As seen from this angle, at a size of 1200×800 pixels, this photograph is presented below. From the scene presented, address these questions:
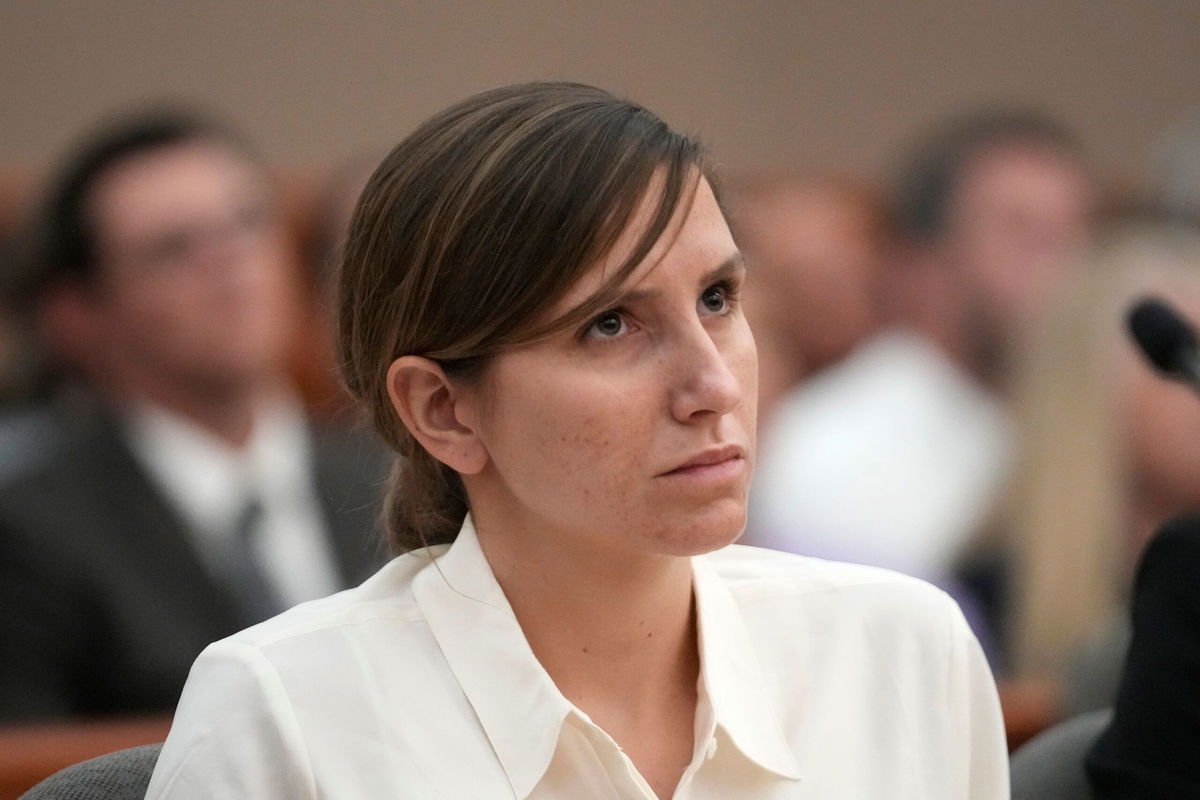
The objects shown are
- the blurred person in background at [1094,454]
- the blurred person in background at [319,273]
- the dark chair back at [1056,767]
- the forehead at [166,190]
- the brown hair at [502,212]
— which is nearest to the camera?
the brown hair at [502,212]

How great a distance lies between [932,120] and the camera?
694 centimetres

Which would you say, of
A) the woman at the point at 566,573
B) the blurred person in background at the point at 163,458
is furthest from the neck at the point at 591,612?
the blurred person in background at the point at 163,458

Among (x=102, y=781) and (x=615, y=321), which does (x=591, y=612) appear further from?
(x=102, y=781)

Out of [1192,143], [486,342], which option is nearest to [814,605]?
[486,342]

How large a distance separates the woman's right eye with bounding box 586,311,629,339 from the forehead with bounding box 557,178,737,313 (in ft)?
0.12

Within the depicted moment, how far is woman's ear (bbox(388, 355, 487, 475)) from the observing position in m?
1.79

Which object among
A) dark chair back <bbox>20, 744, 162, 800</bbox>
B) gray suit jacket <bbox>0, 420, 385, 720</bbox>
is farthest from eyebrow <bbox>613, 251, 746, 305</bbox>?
gray suit jacket <bbox>0, 420, 385, 720</bbox>

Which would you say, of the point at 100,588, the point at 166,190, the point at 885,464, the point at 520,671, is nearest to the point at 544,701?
the point at 520,671

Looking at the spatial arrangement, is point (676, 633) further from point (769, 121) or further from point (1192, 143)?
point (769, 121)

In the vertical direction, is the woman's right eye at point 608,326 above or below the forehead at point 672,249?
below

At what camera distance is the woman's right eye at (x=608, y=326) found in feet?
5.57

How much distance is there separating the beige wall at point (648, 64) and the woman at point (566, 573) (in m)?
4.20

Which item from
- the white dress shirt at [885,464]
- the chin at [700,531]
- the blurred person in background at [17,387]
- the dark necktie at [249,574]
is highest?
the chin at [700,531]

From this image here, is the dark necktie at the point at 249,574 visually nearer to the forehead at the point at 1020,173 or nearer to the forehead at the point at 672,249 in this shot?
the forehead at the point at 672,249
